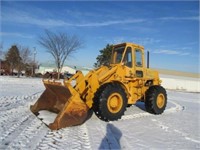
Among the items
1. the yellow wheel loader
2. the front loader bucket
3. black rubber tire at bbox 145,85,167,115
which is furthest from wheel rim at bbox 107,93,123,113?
black rubber tire at bbox 145,85,167,115

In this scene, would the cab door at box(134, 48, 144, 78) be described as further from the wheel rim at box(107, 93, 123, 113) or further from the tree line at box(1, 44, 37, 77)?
the tree line at box(1, 44, 37, 77)

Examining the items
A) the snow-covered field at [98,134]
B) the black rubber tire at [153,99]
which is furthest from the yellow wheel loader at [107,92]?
the snow-covered field at [98,134]

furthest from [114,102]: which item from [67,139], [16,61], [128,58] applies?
[16,61]

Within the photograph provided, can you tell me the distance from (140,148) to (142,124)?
267 centimetres

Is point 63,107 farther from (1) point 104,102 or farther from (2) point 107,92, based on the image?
(2) point 107,92

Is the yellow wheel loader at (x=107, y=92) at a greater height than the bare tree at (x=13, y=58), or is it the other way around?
the bare tree at (x=13, y=58)

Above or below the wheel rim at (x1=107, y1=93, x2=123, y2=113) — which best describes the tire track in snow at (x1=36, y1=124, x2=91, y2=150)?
below

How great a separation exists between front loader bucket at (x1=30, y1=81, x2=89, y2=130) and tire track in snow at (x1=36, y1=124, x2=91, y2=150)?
0.22m

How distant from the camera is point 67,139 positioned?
6.10 metres

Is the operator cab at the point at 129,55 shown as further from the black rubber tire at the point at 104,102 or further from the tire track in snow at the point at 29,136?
the tire track in snow at the point at 29,136

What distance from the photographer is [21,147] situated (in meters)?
5.35

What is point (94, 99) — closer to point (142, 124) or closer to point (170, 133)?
point (142, 124)

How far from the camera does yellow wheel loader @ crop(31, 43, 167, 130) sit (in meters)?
7.30

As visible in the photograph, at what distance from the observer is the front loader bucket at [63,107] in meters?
6.93
